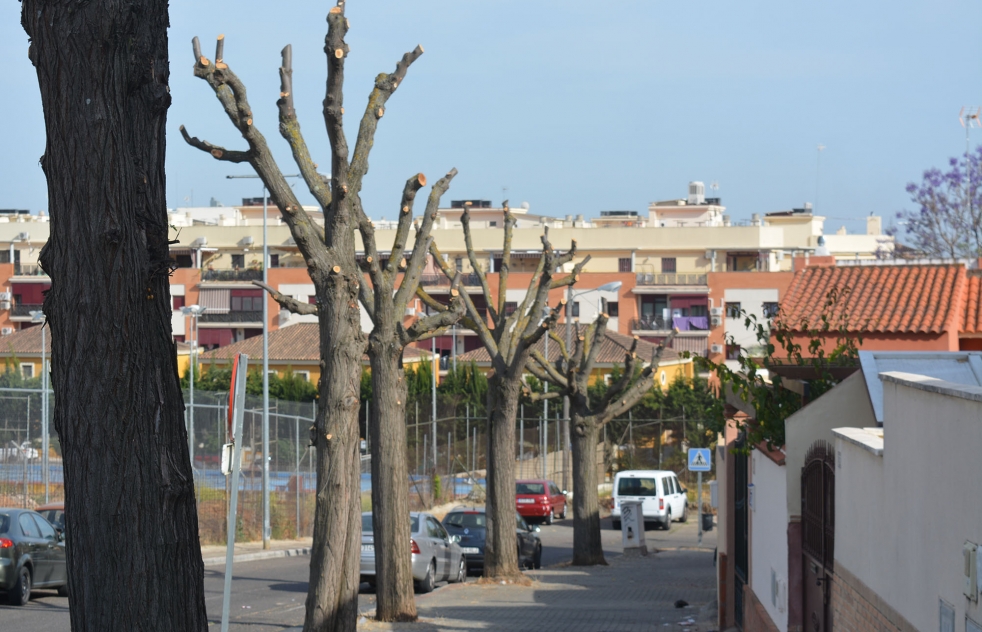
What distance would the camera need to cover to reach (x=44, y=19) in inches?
189

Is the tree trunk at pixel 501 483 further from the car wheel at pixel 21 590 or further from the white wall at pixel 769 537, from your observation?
the white wall at pixel 769 537

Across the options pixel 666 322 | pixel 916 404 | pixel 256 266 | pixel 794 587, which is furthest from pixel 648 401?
pixel 916 404

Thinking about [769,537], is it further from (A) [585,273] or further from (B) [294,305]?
(A) [585,273]

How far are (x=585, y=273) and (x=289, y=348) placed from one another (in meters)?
21.5

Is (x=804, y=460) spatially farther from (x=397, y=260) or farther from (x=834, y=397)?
(x=397, y=260)

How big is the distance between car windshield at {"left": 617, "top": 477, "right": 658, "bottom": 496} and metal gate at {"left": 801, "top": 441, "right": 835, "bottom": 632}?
30960 mm

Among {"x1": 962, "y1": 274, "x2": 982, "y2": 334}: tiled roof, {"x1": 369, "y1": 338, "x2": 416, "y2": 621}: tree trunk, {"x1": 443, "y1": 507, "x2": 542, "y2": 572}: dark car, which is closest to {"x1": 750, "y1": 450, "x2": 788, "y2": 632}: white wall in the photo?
{"x1": 369, "y1": 338, "x2": 416, "y2": 621}: tree trunk

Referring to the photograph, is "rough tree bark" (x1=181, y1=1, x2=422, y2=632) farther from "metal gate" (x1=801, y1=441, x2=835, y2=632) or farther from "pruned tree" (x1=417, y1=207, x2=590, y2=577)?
"pruned tree" (x1=417, y1=207, x2=590, y2=577)

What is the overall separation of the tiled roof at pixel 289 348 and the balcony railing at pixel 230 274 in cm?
1011

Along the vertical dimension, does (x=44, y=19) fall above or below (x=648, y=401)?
above

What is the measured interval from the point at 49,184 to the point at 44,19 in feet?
2.24

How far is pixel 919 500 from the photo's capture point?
18.6ft

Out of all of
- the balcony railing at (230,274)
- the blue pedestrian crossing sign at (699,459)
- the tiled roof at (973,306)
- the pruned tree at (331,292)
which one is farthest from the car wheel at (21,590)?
the balcony railing at (230,274)

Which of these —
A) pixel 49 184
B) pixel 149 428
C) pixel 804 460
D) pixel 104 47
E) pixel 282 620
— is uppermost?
pixel 104 47
